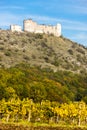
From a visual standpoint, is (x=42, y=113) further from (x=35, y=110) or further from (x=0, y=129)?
(x=0, y=129)

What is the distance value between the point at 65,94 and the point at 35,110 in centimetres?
7388

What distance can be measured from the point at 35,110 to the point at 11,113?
5.81 meters

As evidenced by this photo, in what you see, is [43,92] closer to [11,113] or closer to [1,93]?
[1,93]

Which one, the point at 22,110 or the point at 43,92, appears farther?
the point at 43,92

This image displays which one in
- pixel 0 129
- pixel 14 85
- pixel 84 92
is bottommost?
pixel 84 92

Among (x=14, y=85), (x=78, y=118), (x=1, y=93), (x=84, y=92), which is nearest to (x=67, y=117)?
(x=78, y=118)

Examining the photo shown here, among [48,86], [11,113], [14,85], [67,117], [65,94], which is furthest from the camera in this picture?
[65,94]

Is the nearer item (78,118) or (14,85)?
(78,118)

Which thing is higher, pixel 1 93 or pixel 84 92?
pixel 1 93

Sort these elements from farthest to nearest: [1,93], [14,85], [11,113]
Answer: [14,85] → [1,93] → [11,113]

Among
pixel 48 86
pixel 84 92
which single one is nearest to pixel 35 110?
A: pixel 48 86

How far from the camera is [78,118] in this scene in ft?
362

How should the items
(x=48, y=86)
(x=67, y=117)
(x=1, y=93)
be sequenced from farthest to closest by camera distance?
(x=48, y=86)
(x=1, y=93)
(x=67, y=117)

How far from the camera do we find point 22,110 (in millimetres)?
102312
